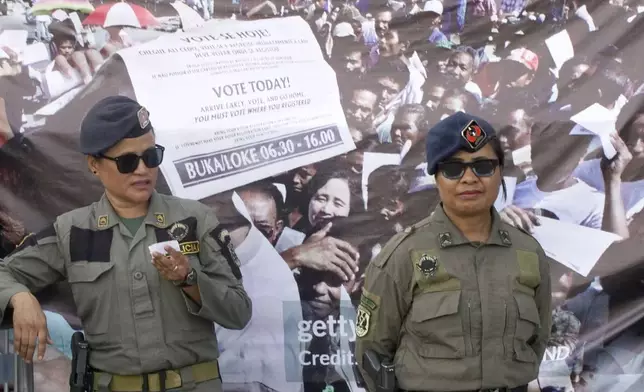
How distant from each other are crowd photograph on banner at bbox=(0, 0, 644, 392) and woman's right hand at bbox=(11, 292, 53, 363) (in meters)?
0.78

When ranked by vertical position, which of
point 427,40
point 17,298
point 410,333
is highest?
point 427,40

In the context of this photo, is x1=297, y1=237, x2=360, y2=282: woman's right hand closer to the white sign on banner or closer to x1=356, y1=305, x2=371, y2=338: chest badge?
the white sign on banner

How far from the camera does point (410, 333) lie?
2211 mm

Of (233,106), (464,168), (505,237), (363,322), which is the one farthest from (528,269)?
(233,106)

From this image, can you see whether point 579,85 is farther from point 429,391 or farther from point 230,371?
point 230,371

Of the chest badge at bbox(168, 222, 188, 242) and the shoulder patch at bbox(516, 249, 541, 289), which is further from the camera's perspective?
the chest badge at bbox(168, 222, 188, 242)

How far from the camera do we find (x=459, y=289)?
2.15m

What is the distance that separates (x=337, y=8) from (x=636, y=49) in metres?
1.18

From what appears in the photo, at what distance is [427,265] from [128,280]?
2.80 ft

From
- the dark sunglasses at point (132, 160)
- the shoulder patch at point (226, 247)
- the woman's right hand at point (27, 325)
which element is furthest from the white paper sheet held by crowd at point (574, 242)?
the woman's right hand at point (27, 325)

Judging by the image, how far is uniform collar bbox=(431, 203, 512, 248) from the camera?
2197 millimetres

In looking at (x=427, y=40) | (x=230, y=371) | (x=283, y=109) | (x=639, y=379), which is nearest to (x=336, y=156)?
(x=283, y=109)

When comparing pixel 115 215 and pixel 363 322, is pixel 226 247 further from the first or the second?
pixel 363 322

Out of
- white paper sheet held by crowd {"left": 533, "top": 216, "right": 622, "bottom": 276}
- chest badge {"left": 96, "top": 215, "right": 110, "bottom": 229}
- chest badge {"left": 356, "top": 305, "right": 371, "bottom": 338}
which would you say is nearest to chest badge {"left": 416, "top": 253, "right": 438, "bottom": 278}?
chest badge {"left": 356, "top": 305, "right": 371, "bottom": 338}
